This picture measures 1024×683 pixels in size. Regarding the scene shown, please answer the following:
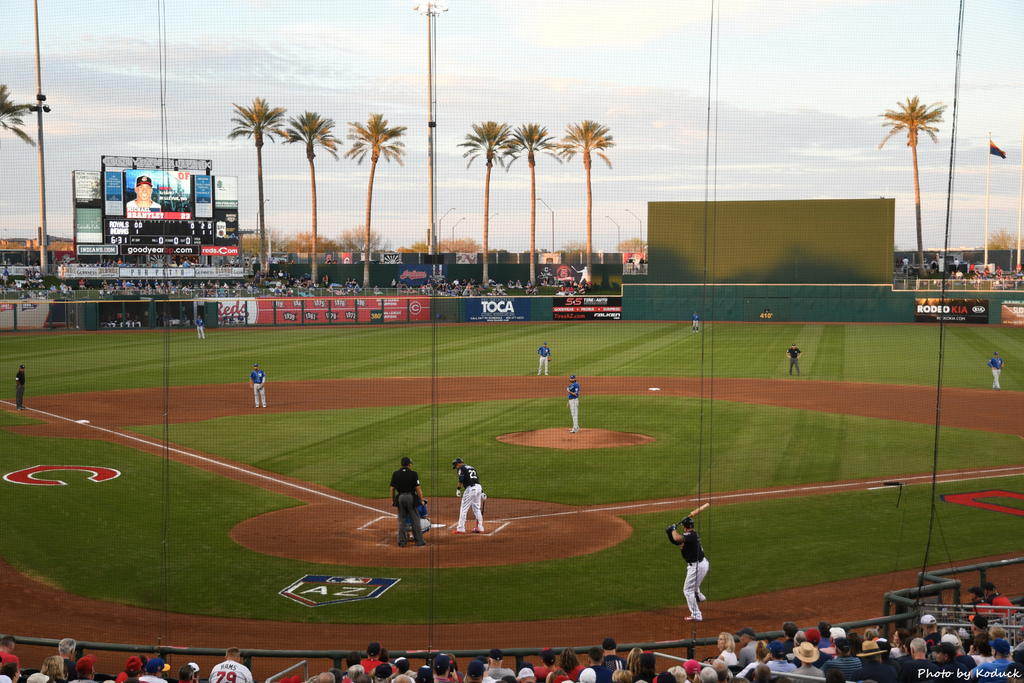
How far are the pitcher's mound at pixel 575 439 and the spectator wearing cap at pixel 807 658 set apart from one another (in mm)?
14361

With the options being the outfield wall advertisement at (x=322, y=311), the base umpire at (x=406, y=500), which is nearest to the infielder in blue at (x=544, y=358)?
the base umpire at (x=406, y=500)

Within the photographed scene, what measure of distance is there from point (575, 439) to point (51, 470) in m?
12.7

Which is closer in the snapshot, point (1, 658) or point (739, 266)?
point (1, 658)

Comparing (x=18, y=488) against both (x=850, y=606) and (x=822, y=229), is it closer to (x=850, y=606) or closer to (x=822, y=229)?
(x=850, y=606)

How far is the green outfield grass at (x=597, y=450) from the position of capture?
18.4m

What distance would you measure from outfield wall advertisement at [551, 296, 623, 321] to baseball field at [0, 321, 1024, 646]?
1900 centimetres

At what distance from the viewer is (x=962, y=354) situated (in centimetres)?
4009

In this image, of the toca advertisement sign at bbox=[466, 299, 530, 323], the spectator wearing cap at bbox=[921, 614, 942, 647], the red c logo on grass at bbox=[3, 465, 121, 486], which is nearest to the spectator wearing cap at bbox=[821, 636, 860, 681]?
the spectator wearing cap at bbox=[921, 614, 942, 647]

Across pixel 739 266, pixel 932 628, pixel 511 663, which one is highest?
pixel 739 266

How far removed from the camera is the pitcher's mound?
2208 centimetres

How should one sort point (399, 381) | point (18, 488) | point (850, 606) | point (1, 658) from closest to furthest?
point (1, 658) < point (850, 606) < point (18, 488) < point (399, 381)

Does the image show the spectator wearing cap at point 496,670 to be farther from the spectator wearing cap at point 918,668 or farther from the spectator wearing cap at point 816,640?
the spectator wearing cap at point 918,668

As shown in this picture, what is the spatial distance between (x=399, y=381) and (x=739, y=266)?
33.1 m

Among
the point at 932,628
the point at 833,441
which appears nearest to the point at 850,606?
the point at 932,628
